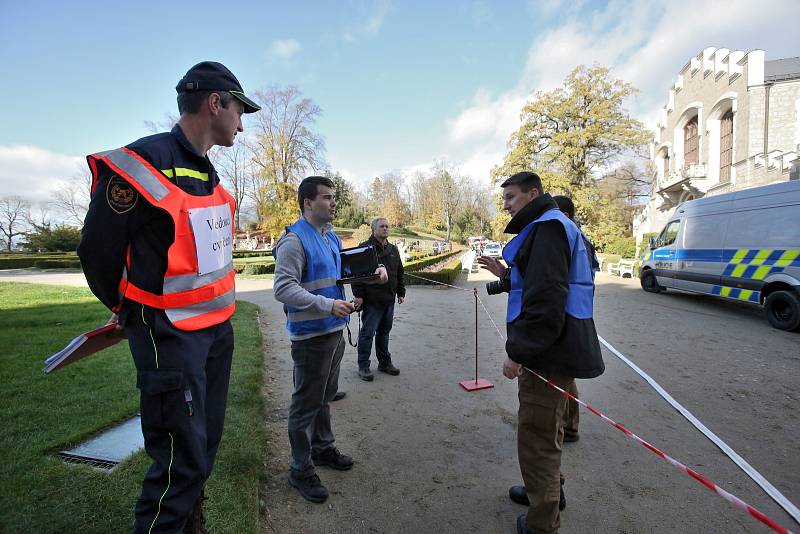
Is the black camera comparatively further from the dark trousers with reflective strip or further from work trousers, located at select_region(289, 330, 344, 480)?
the dark trousers with reflective strip

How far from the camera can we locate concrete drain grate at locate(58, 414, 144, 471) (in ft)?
9.75

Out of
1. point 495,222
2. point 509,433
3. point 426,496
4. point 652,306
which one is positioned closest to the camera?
point 426,496

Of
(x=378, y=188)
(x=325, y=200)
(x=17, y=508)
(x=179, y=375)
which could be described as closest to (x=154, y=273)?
(x=179, y=375)

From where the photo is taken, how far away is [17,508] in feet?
7.79

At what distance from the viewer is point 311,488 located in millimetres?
2799

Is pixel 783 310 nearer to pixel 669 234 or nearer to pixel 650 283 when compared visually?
pixel 669 234

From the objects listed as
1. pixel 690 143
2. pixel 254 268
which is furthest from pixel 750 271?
pixel 690 143

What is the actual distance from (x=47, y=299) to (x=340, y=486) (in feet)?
40.7

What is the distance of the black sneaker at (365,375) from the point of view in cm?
525

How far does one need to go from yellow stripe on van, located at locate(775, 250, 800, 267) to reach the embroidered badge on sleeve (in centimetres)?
1087

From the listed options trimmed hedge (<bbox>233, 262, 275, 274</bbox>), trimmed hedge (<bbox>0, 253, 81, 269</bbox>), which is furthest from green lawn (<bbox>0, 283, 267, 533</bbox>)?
trimmed hedge (<bbox>0, 253, 81, 269</bbox>)

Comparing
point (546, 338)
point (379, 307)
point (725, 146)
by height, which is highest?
point (725, 146)

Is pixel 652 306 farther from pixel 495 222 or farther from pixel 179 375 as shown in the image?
pixel 495 222

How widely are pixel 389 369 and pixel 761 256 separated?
343 inches
